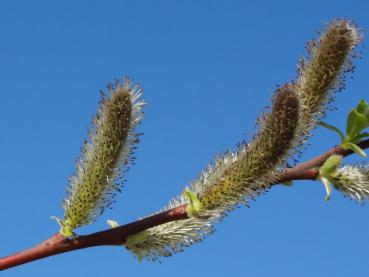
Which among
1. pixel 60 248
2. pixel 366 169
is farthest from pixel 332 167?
pixel 60 248

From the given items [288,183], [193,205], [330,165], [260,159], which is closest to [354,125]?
[330,165]

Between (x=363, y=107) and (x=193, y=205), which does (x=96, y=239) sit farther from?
(x=363, y=107)

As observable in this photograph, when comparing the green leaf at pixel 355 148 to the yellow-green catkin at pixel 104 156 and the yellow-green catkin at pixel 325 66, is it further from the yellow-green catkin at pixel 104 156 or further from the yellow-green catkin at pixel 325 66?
the yellow-green catkin at pixel 104 156

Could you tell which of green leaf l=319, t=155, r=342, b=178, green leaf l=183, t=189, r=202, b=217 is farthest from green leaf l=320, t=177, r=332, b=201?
green leaf l=183, t=189, r=202, b=217

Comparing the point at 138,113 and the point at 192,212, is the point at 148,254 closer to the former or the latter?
the point at 192,212

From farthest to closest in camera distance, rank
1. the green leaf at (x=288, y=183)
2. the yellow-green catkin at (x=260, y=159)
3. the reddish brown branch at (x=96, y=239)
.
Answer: the green leaf at (x=288, y=183)
the reddish brown branch at (x=96, y=239)
the yellow-green catkin at (x=260, y=159)

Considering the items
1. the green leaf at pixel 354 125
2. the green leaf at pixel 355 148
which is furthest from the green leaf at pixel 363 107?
the green leaf at pixel 355 148
